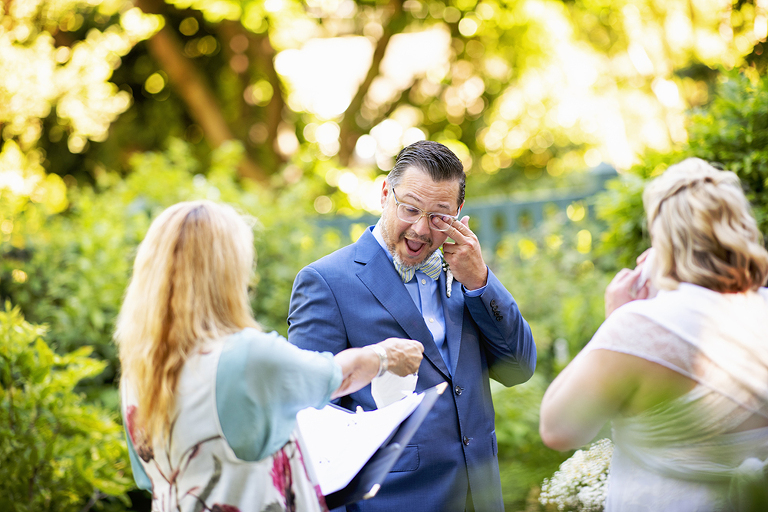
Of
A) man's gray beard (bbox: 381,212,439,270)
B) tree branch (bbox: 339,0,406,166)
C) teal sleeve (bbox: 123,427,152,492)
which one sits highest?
tree branch (bbox: 339,0,406,166)

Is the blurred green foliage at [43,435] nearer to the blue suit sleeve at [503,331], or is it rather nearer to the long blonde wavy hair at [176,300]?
the long blonde wavy hair at [176,300]

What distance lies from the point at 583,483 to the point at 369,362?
41.8 inches

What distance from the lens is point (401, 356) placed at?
1.97 metres

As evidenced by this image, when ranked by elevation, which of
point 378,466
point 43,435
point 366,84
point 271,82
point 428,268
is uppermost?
point 271,82

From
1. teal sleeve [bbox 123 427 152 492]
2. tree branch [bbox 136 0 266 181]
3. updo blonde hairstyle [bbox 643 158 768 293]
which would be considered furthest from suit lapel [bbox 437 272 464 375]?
tree branch [bbox 136 0 266 181]

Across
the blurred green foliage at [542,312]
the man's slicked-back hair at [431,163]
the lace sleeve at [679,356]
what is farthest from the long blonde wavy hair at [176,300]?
the blurred green foliage at [542,312]

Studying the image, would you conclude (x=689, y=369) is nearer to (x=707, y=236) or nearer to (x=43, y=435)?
(x=707, y=236)

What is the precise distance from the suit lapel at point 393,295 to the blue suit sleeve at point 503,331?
0.71ft

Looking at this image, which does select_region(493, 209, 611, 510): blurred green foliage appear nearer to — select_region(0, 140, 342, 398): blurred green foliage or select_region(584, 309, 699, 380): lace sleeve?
select_region(584, 309, 699, 380): lace sleeve

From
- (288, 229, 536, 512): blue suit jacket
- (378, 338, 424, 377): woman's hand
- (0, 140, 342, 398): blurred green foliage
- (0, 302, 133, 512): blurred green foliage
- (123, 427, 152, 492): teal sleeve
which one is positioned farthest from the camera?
(0, 140, 342, 398): blurred green foliage

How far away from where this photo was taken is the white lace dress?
1.60m

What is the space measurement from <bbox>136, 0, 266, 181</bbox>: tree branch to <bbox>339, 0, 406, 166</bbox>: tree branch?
1.80 m

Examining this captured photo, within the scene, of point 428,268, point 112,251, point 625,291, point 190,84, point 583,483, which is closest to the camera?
A: point 625,291

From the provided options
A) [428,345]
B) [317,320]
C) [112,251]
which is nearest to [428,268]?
[428,345]
